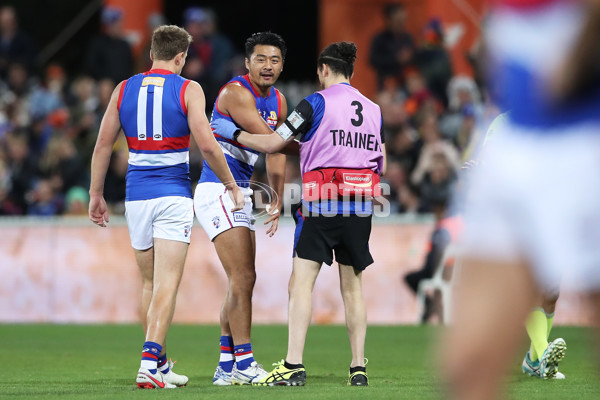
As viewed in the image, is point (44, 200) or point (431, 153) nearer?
point (431, 153)

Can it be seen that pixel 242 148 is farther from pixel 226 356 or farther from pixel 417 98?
pixel 417 98

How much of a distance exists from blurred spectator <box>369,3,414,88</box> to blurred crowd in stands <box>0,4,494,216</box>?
0.06 ft

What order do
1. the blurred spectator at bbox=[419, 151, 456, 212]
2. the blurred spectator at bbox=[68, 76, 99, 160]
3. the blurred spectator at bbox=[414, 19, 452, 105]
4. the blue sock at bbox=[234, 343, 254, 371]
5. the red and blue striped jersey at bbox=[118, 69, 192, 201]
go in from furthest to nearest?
1. the blurred spectator at bbox=[68, 76, 99, 160]
2. the blurred spectator at bbox=[414, 19, 452, 105]
3. the blurred spectator at bbox=[419, 151, 456, 212]
4. the blue sock at bbox=[234, 343, 254, 371]
5. the red and blue striped jersey at bbox=[118, 69, 192, 201]

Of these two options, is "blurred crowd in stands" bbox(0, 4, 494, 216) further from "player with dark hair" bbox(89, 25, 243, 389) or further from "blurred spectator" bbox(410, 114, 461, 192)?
"player with dark hair" bbox(89, 25, 243, 389)

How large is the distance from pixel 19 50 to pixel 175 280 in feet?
41.1

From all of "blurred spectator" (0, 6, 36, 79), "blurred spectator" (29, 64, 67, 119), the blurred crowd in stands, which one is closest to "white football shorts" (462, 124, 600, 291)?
the blurred crowd in stands

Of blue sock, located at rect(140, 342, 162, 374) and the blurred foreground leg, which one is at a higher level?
the blurred foreground leg

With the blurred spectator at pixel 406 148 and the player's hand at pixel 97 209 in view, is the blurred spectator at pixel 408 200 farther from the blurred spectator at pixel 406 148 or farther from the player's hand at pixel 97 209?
the player's hand at pixel 97 209

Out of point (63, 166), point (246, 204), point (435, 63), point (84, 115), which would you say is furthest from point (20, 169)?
point (246, 204)

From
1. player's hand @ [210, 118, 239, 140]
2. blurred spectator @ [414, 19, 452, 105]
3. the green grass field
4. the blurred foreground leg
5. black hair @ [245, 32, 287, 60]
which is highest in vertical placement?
blurred spectator @ [414, 19, 452, 105]

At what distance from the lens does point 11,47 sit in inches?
720

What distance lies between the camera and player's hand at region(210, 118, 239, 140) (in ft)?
24.7

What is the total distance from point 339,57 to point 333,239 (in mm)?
1353

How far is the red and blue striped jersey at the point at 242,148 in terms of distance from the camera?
303 inches
